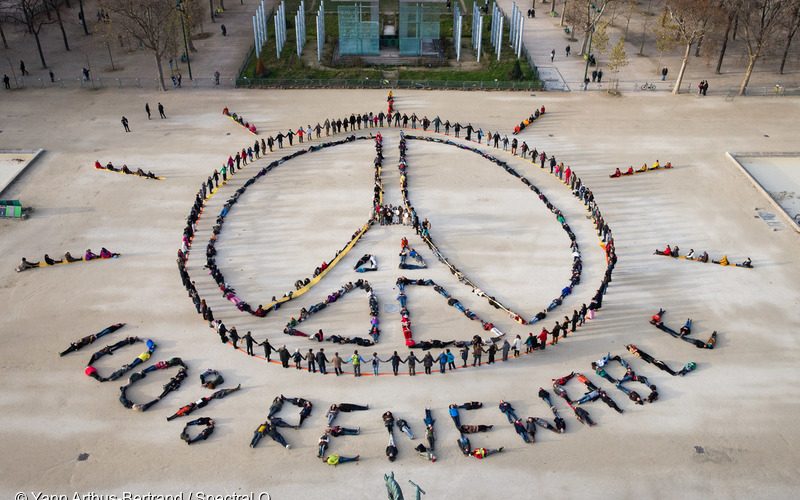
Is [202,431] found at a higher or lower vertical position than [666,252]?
lower

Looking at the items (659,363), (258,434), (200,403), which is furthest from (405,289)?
(659,363)

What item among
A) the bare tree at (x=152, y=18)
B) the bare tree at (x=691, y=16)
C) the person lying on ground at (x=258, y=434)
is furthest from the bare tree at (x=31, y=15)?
the bare tree at (x=691, y=16)

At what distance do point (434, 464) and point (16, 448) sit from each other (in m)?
17.5

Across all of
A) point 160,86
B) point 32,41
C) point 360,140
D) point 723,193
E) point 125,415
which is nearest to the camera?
point 125,415

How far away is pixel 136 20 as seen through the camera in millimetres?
62594

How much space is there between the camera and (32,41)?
77.7 m

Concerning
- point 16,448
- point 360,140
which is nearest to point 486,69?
point 360,140

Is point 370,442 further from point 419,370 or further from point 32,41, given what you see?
point 32,41

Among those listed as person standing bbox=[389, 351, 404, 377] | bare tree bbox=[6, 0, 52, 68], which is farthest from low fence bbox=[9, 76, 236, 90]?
person standing bbox=[389, 351, 404, 377]

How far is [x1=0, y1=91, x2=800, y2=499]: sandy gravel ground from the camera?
28.2 metres

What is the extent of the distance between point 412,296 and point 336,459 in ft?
40.9

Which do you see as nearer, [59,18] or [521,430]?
[521,430]

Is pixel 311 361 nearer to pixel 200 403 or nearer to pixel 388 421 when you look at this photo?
pixel 388 421

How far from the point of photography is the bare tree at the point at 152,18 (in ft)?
206
